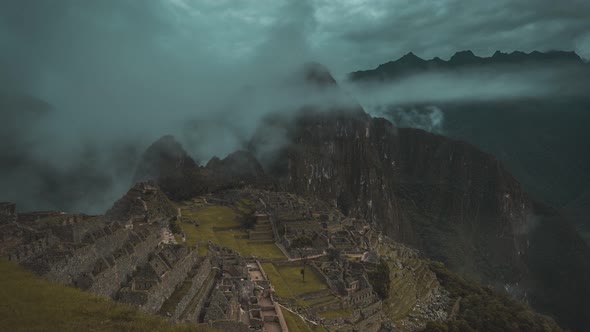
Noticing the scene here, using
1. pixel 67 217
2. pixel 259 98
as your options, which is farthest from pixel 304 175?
pixel 67 217

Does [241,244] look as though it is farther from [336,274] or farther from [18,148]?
[18,148]

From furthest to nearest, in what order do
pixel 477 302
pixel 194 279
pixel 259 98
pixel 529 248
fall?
pixel 259 98 < pixel 529 248 < pixel 477 302 < pixel 194 279

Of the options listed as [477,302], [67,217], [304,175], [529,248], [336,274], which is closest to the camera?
[67,217]

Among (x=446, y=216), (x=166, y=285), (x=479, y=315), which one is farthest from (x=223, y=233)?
(x=446, y=216)

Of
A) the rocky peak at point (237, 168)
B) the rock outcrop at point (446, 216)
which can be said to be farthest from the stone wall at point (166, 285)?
the rock outcrop at point (446, 216)

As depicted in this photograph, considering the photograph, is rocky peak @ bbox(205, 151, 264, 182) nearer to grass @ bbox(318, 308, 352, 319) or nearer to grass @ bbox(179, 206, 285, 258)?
grass @ bbox(179, 206, 285, 258)

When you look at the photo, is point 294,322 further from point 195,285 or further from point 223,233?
point 223,233

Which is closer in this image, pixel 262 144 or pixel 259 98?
pixel 262 144
